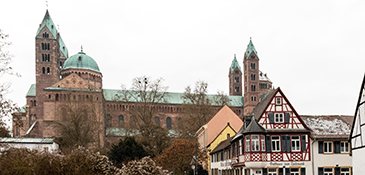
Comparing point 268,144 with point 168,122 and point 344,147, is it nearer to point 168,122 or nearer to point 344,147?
point 344,147

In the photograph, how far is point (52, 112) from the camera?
265 ft

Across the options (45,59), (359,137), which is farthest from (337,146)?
(45,59)

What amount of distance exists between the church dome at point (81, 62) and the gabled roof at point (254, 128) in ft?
231

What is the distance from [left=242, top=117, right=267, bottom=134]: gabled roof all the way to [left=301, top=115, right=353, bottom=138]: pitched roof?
406 centimetres

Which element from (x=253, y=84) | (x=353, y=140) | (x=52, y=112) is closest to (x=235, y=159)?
(x=353, y=140)

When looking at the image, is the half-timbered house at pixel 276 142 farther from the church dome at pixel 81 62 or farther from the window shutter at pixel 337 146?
the church dome at pixel 81 62

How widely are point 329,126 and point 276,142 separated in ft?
15.6

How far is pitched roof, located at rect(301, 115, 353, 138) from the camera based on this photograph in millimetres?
29141

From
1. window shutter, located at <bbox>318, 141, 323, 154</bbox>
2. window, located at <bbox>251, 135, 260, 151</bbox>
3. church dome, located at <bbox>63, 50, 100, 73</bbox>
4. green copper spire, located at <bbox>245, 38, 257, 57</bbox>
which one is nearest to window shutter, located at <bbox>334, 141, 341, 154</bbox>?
window shutter, located at <bbox>318, 141, 323, 154</bbox>

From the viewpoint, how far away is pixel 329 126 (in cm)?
3027

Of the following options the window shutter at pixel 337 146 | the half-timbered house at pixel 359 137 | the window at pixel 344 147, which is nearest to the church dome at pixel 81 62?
the window shutter at pixel 337 146

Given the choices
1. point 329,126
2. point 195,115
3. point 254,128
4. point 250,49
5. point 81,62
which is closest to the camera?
point 254,128

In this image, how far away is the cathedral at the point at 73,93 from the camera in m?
80.4

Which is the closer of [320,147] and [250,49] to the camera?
[320,147]
